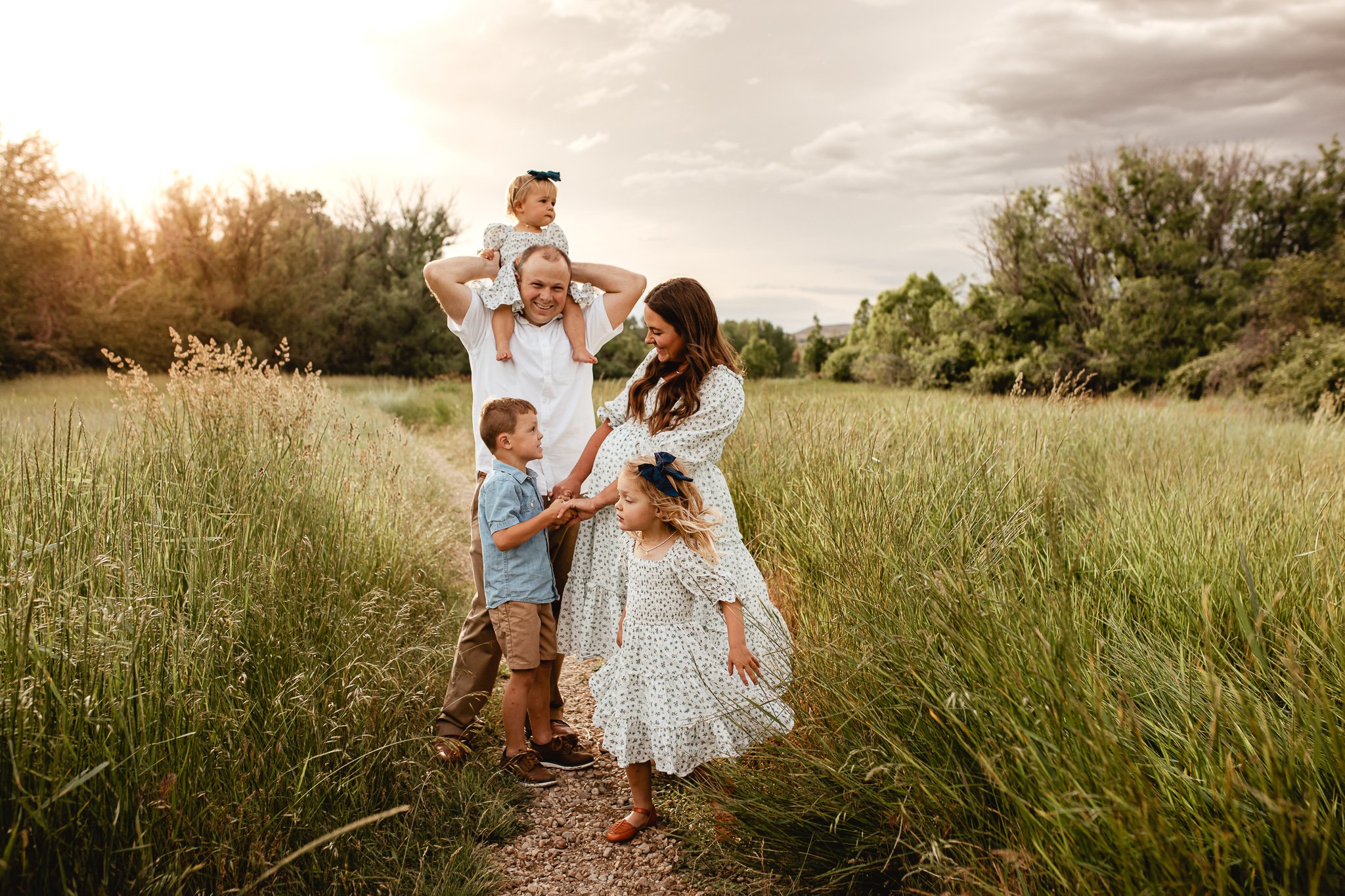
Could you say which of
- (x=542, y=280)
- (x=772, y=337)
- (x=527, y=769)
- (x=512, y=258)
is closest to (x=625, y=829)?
(x=527, y=769)

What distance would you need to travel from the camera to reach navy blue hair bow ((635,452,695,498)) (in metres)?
2.68

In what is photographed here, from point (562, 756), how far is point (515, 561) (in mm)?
924

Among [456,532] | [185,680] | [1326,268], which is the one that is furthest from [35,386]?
[1326,268]

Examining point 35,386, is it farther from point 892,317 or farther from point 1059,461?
point 892,317

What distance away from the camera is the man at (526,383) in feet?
10.8

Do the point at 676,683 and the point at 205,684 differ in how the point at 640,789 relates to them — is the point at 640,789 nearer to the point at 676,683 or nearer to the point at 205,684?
the point at 676,683

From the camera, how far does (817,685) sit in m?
2.52

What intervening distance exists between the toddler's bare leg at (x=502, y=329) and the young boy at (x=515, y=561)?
0.75 feet

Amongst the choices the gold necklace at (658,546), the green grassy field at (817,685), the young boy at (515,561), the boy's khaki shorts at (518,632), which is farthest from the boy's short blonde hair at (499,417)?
the green grassy field at (817,685)

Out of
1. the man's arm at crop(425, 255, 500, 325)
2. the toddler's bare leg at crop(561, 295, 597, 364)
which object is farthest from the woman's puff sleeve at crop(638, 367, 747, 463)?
the man's arm at crop(425, 255, 500, 325)

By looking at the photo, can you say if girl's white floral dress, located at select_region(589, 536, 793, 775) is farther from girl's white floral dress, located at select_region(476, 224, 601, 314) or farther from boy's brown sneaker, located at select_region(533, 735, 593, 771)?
girl's white floral dress, located at select_region(476, 224, 601, 314)

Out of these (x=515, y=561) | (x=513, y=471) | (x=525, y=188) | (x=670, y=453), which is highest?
(x=525, y=188)

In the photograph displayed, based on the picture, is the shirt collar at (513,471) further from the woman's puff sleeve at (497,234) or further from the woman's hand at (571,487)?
the woman's puff sleeve at (497,234)

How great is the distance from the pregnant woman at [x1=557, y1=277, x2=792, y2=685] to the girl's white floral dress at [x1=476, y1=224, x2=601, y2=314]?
52 centimetres
